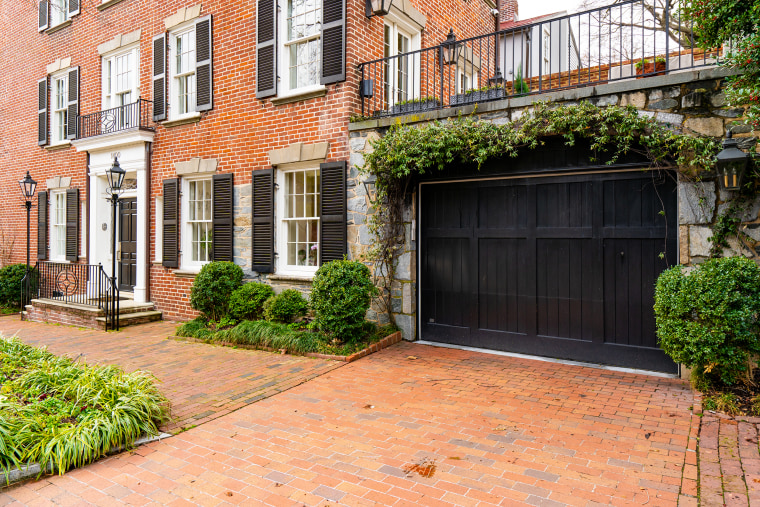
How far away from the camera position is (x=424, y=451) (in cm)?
361

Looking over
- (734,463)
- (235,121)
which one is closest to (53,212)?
(235,121)

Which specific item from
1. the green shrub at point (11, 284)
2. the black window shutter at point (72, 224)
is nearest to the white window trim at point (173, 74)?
the black window shutter at point (72, 224)

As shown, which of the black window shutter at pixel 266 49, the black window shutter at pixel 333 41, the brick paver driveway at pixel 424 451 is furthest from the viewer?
the black window shutter at pixel 266 49

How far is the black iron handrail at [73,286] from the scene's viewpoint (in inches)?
364

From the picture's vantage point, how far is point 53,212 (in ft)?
40.9

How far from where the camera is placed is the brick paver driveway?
3.06 metres

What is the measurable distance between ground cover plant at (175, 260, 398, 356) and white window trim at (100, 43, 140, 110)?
16.6ft

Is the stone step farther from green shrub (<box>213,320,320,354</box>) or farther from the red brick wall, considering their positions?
green shrub (<box>213,320,320,354</box>)

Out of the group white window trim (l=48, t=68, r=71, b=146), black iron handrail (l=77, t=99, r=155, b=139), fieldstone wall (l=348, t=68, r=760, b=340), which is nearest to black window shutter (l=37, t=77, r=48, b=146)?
white window trim (l=48, t=68, r=71, b=146)

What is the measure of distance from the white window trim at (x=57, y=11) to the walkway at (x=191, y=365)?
809 centimetres

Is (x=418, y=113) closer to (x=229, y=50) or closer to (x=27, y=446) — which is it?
(x=229, y=50)

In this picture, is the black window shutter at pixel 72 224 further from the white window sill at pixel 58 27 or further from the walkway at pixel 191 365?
the white window sill at pixel 58 27

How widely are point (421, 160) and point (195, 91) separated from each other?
18.2 ft

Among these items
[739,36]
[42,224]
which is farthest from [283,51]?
[42,224]
